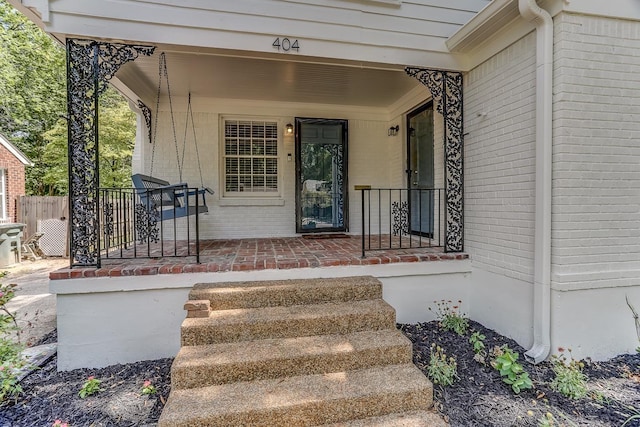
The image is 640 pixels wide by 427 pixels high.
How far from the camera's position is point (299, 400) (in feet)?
6.35

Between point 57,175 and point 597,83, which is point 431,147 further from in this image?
point 57,175

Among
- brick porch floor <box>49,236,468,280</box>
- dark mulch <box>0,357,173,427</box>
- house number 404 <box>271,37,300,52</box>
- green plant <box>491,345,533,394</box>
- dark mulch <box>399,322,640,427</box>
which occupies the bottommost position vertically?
dark mulch <box>0,357,173,427</box>

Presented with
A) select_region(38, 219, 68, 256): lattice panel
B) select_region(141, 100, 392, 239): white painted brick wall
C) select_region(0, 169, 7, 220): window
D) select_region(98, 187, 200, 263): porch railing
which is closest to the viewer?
select_region(98, 187, 200, 263): porch railing

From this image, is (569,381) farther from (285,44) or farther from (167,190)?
(167,190)

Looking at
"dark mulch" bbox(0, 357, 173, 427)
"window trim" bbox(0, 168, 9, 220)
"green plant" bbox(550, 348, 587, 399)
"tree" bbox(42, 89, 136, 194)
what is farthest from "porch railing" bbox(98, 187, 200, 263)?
"tree" bbox(42, 89, 136, 194)

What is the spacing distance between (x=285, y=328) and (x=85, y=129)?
263 cm

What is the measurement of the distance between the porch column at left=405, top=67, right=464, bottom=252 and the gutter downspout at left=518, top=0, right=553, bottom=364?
1.07 m

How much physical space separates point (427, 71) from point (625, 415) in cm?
344

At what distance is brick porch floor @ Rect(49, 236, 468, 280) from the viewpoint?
116 inches

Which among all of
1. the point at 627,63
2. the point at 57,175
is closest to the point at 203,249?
the point at 627,63

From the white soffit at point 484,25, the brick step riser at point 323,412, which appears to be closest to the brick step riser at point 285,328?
the brick step riser at point 323,412

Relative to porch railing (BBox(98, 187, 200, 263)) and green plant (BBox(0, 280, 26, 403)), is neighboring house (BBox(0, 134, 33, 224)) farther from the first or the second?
green plant (BBox(0, 280, 26, 403))

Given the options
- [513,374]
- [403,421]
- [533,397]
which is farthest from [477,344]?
[403,421]

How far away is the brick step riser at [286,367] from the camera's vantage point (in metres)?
2.11
